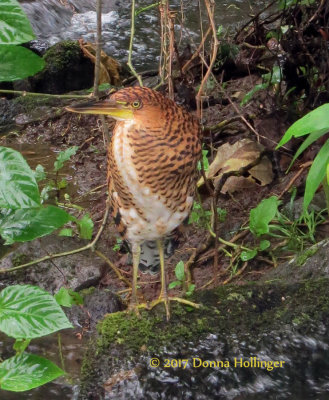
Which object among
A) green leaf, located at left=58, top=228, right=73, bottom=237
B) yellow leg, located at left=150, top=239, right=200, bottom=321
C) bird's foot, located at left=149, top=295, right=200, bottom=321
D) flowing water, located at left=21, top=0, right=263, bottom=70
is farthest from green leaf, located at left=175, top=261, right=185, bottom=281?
flowing water, located at left=21, top=0, right=263, bottom=70

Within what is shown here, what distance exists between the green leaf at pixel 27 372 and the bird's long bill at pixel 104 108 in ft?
3.73

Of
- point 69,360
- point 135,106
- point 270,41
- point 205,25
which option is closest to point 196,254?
point 69,360

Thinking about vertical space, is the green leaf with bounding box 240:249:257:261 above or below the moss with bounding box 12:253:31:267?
above

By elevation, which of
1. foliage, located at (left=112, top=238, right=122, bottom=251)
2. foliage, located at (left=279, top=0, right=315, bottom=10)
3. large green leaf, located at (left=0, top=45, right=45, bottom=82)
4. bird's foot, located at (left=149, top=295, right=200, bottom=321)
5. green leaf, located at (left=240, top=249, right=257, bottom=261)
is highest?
large green leaf, located at (left=0, top=45, right=45, bottom=82)

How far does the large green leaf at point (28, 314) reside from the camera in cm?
159

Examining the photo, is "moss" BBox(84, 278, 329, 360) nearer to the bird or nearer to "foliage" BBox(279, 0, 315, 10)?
the bird

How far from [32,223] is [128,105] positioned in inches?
39.6

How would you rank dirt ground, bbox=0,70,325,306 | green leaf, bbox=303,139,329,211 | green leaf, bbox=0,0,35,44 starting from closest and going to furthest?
green leaf, bbox=0,0,35,44
green leaf, bbox=303,139,329,211
dirt ground, bbox=0,70,325,306

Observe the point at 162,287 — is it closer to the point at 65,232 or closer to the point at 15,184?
the point at 65,232

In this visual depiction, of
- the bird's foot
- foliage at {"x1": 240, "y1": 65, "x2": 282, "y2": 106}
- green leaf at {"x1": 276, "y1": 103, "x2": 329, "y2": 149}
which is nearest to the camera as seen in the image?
green leaf at {"x1": 276, "y1": 103, "x2": 329, "y2": 149}

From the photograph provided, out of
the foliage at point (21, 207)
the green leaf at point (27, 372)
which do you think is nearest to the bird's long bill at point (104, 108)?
the foliage at point (21, 207)

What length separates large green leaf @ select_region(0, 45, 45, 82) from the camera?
1613mm

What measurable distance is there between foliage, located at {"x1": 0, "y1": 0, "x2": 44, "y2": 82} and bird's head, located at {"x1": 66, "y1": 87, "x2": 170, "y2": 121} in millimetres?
898

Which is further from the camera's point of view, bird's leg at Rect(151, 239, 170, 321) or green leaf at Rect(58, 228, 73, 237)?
green leaf at Rect(58, 228, 73, 237)
